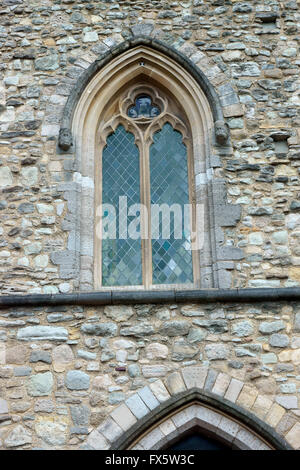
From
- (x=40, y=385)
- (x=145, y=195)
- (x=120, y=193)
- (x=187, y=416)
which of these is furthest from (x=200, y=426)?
(x=120, y=193)

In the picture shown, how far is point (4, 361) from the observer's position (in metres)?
6.31

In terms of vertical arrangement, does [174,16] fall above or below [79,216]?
above

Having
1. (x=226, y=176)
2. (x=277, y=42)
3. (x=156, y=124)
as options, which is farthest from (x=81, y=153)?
(x=277, y=42)

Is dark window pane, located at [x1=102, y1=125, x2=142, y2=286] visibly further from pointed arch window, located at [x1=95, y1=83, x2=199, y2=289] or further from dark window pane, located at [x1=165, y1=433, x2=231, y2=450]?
dark window pane, located at [x1=165, y1=433, x2=231, y2=450]

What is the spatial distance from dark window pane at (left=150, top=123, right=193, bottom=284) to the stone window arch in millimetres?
71

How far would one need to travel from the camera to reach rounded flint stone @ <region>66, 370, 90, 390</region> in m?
6.17

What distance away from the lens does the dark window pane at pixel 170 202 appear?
23.5 ft

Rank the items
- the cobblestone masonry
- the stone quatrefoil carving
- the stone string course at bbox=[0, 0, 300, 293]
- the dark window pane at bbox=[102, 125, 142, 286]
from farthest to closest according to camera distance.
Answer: the stone quatrefoil carving < the dark window pane at bbox=[102, 125, 142, 286] < the stone string course at bbox=[0, 0, 300, 293] < the cobblestone masonry

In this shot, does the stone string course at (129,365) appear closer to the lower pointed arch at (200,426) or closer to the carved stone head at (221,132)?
the lower pointed arch at (200,426)

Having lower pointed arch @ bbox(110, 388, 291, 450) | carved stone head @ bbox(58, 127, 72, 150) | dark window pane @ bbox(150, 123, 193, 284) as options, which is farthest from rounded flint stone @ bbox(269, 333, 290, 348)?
carved stone head @ bbox(58, 127, 72, 150)

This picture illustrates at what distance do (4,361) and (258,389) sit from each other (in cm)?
231

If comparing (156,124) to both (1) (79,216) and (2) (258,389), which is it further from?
(2) (258,389)

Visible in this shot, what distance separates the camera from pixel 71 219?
702 centimetres

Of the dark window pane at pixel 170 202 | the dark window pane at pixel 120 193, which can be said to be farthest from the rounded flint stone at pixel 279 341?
the dark window pane at pixel 120 193
